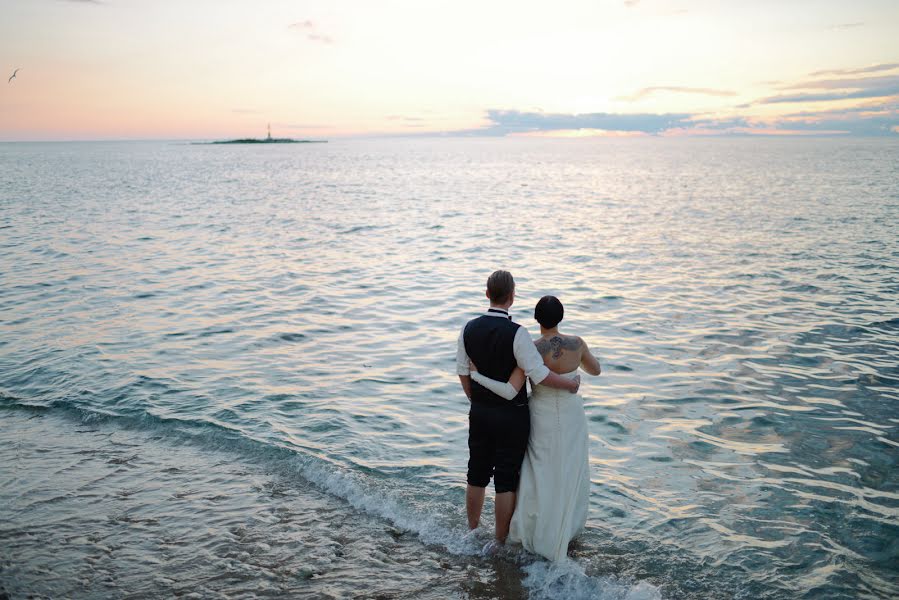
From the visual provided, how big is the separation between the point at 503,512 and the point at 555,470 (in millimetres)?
757

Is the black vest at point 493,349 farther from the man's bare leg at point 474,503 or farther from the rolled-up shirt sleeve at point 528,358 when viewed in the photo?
the man's bare leg at point 474,503

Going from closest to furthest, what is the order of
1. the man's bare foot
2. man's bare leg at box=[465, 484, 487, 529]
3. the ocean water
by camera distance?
the ocean water < the man's bare foot < man's bare leg at box=[465, 484, 487, 529]

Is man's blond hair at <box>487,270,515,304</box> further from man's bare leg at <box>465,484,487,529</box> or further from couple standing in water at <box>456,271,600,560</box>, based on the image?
man's bare leg at <box>465,484,487,529</box>

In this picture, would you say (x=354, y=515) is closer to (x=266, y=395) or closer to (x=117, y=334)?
(x=266, y=395)

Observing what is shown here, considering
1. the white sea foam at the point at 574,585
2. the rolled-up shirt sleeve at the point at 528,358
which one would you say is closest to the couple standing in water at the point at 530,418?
the rolled-up shirt sleeve at the point at 528,358

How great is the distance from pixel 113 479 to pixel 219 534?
2.13 meters

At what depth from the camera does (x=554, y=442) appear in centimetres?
603

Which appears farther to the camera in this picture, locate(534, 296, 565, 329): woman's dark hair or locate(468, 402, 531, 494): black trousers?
locate(468, 402, 531, 494): black trousers

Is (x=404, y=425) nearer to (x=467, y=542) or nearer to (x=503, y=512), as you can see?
(x=467, y=542)

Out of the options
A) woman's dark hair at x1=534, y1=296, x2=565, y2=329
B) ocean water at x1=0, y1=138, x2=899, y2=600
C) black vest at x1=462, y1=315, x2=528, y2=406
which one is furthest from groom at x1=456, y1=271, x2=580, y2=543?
ocean water at x1=0, y1=138, x2=899, y2=600

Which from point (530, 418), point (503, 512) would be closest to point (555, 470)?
point (530, 418)

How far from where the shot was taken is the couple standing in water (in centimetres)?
582

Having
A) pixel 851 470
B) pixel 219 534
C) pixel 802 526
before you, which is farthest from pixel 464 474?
pixel 851 470

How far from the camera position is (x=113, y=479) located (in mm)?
7914
